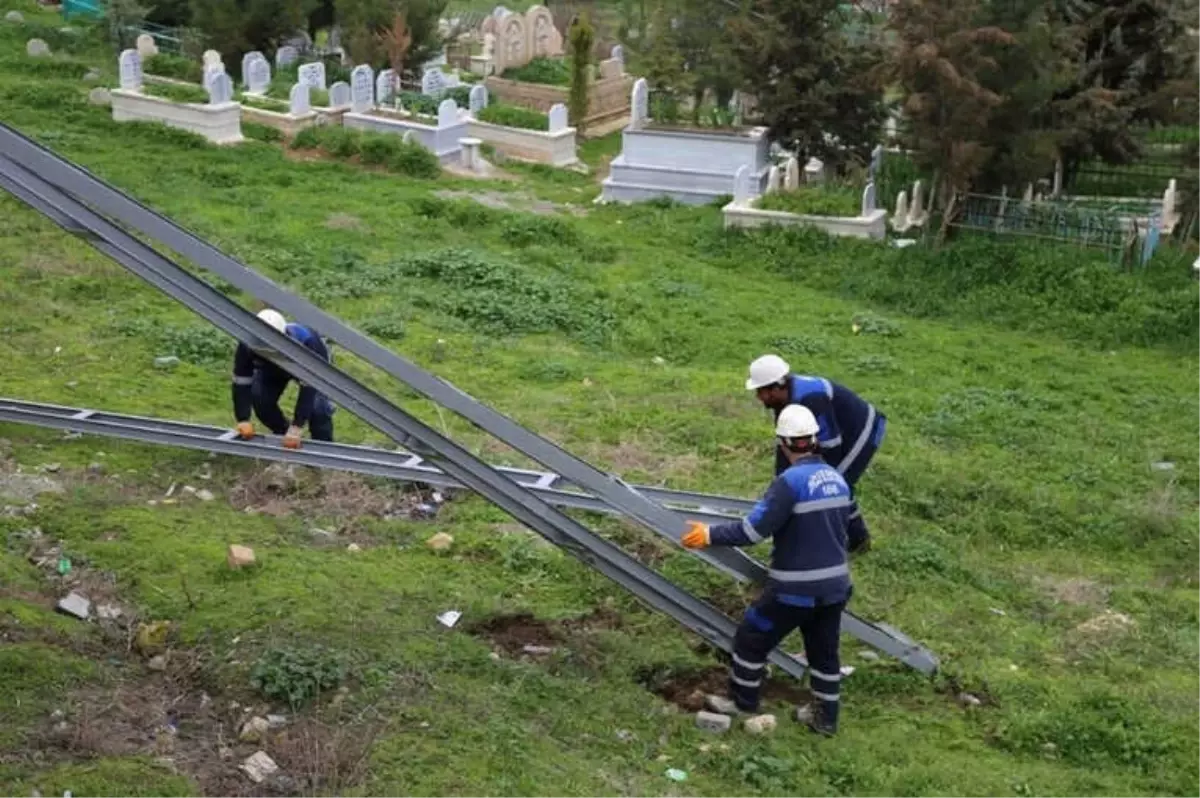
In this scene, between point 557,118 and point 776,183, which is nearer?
point 776,183

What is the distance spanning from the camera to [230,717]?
5.63m

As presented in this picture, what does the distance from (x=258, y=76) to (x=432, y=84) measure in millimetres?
3154

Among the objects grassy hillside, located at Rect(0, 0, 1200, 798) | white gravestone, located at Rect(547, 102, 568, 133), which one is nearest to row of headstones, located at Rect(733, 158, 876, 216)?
grassy hillside, located at Rect(0, 0, 1200, 798)

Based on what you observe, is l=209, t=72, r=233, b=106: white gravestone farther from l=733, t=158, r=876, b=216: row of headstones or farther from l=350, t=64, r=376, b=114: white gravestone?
l=733, t=158, r=876, b=216: row of headstones

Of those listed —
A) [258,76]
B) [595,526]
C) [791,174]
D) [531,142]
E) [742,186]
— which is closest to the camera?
[595,526]

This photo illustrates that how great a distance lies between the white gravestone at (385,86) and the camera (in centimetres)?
2388

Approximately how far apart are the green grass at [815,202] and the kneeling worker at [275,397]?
9.92 metres

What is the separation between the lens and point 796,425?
607cm

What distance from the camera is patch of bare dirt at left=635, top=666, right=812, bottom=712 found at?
6.43 meters

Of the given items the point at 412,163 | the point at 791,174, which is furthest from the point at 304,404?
the point at 412,163

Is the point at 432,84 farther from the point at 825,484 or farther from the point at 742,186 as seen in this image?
the point at 825,484

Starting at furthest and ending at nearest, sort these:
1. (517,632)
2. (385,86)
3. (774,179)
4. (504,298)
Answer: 1. (385,86)
2. (774,179)
3. (504,298)
4. (517,632)

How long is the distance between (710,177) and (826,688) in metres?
15.0

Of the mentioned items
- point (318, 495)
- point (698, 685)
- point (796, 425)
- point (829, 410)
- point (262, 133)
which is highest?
point (796, 425)
